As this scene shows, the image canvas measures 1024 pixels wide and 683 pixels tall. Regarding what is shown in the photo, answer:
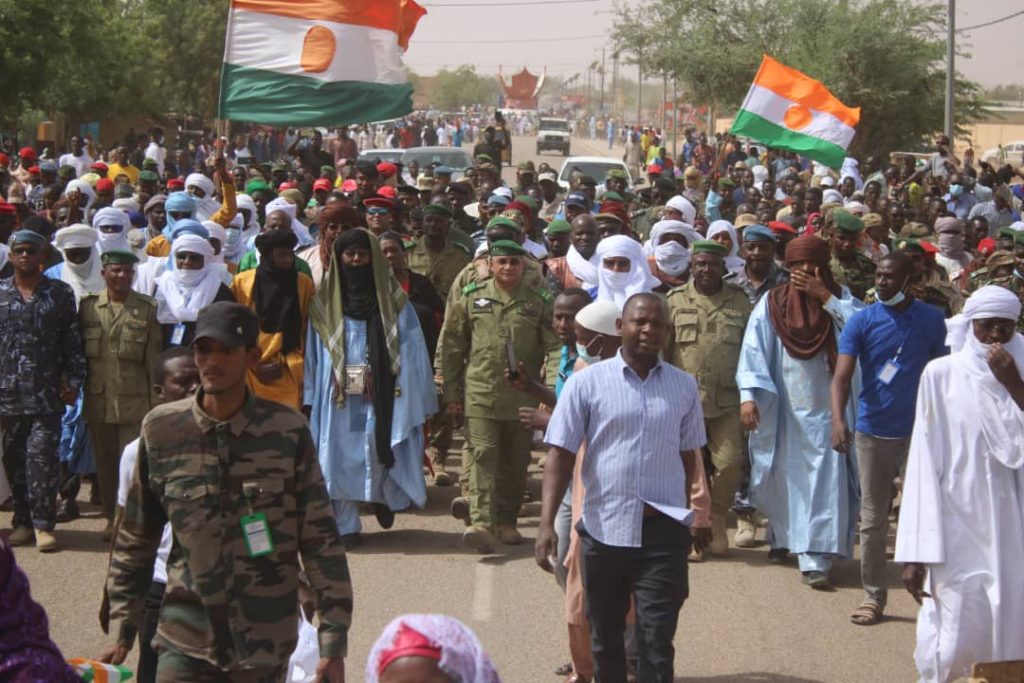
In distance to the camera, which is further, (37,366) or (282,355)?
(282,355)

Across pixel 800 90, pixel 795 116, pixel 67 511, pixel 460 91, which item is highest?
pixel 460 91

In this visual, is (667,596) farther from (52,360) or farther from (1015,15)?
(1015,15)

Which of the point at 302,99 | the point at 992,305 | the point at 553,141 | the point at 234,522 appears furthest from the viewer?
the point at 553,141

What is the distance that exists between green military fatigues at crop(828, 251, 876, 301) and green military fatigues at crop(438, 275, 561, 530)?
253 cm

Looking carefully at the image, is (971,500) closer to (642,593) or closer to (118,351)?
(642,593)

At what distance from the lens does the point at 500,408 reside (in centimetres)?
954

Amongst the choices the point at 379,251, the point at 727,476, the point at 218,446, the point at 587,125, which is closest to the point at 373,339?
the point at 379,251

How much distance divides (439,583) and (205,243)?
2.69 meters

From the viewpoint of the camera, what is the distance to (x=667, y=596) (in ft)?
19.7

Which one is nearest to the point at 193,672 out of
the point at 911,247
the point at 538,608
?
the point at 538,608

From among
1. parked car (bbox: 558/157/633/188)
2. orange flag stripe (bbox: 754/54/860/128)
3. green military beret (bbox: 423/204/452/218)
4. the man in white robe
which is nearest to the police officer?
the man in white robe

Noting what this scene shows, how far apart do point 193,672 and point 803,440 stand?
513 centimetres

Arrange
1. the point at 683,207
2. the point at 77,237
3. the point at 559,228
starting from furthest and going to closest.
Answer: the point at 683,207 → the point at 559,228 → the point at 77,237

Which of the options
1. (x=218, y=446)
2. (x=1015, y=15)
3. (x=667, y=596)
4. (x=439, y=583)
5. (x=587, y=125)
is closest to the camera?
(x=218, y=446)
